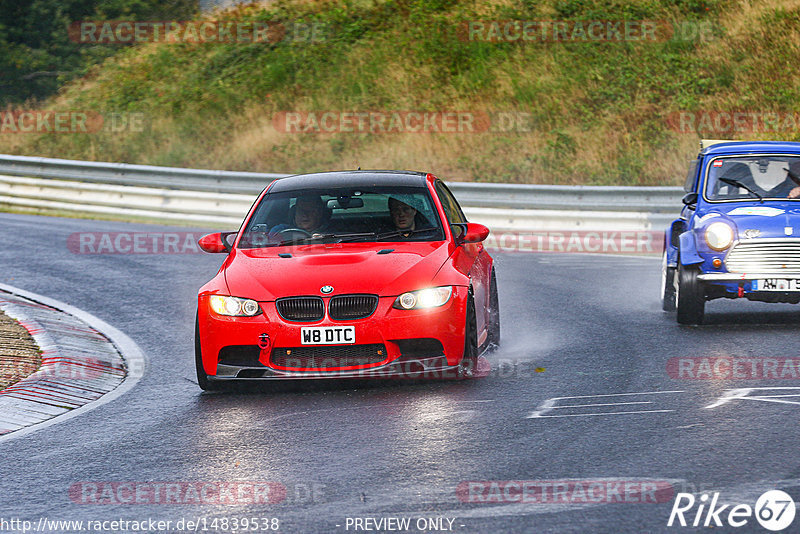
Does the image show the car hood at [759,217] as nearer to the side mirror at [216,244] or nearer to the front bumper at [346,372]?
the front bumper at [346,372]

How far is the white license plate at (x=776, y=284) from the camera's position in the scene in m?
11.1

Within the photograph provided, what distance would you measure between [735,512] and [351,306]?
3731 millimetres

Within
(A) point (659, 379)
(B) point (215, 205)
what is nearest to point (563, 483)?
(A) point (659, 379)

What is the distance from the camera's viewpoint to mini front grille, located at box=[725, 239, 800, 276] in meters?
11.1

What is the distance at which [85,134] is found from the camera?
1316 inches

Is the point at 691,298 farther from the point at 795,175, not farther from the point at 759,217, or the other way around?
the point at 795,175

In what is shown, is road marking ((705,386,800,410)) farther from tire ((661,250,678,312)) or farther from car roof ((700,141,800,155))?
car roof ((700,141,800,155))

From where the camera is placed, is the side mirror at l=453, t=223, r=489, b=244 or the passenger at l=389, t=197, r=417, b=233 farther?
the passenger at l=389, t=197, r=417, b=233

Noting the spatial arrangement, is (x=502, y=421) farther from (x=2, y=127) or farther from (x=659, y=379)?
(x=2, y=127)

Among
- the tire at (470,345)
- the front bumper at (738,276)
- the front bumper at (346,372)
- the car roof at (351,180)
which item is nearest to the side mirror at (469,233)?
the car roof at (351,180)

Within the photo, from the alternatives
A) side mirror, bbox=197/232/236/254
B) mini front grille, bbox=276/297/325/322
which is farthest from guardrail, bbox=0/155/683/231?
mini front grille, bbox=276/297/325/322

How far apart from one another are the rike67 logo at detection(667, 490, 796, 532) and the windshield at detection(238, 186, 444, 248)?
14.4ft

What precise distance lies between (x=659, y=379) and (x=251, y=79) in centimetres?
2679

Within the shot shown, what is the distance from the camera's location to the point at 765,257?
11219 millimetres
